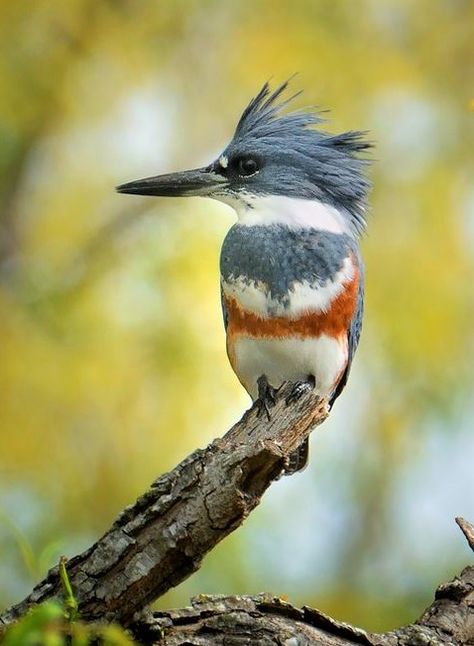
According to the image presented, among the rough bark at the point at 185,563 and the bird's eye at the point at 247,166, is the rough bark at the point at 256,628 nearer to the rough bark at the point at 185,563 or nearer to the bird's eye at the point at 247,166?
the rough bark at the point at 185,563

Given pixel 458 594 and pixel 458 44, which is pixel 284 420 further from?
pixel 458 44

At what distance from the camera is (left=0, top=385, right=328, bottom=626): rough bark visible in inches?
73.6

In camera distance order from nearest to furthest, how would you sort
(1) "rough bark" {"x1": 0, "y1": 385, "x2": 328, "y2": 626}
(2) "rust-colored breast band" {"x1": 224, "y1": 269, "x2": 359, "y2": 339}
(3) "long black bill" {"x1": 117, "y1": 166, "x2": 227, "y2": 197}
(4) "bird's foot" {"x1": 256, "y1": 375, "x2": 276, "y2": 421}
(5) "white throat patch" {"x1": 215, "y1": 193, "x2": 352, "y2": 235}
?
1. (1) "rough bark" {"x1": 0, "y1": 385, "x2": 328, "y2": 626}
2. (4) "bird's foot" {"x1": 256, "y1": 375, "x2": 276, "y2": 421}
3. (2) "rust-colored breast band" {"x1": 224, "y1": 269, "x2": 359, "y2": 339}
4. (5) "white throat patch" {"x1": 215, "y1": 193, "x2": 352, "y2": 235}
5. (3) "long black bill" {"x1": 117, "y1": 166, "x2": 227, "y2": 197}

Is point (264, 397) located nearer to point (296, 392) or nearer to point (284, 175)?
point (296, 392)

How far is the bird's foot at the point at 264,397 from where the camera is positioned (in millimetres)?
2326

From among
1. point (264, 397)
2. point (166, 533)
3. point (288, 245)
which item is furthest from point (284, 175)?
point (166, 533)

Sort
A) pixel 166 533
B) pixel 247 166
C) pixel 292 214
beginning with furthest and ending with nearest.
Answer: pixel 247 166, pixel 292 214, pixel 166 533

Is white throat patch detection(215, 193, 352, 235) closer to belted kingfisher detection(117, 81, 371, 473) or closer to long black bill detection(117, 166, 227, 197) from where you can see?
belted kingfisher detection(117, 81, 371, 473)

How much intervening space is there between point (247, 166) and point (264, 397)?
0.76m

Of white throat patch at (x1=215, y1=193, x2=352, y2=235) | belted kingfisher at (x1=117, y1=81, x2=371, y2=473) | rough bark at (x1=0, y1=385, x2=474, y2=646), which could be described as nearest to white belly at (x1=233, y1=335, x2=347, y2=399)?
belted kingfisher at (x1=117, y1=81, x2=371, y2=473)

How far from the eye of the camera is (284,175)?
2.95m

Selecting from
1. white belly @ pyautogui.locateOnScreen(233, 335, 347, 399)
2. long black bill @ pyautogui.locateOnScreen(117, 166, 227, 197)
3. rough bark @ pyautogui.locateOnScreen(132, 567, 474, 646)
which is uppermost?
long black bill @ pyautogui.locateOnScreen(117, 166, 227, 197)

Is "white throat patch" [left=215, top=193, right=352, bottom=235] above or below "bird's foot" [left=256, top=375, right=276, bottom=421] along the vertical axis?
above

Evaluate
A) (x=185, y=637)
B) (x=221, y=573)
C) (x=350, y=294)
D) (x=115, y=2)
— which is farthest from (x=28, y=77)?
(x=185, y=637)
